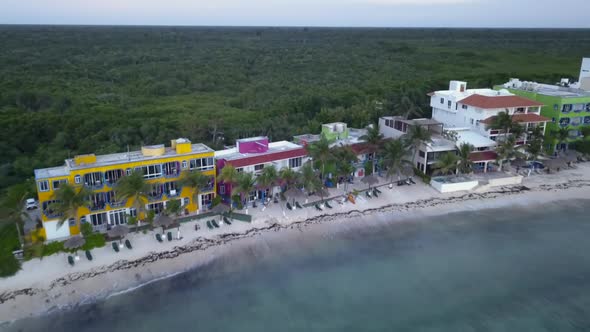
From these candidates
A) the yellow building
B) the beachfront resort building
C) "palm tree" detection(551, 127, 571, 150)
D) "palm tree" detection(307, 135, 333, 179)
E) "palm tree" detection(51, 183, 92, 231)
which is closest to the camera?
"palm tree" detection(51, 183, 92, 231)

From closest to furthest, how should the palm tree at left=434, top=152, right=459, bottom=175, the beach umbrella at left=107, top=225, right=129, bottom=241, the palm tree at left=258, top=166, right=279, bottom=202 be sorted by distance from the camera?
1. the beach umbrella at left=107, top=225, right=129, bottom=241
2. the palm tree at left=258, top=166, right=279, bottom=202
3. the palm tree at left=434, top=152, right=459, bottom=175

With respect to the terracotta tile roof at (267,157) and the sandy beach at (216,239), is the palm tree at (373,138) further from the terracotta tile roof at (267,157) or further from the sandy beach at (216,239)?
the terracotta tile roof at (267,157)

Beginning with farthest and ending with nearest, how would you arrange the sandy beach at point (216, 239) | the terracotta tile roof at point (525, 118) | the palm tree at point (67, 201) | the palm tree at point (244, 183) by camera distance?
the terracotta tile roof at point (525, 118)
the palm tree at point (244, 183)
the palm tree at point (67, 201)
the sandy beach at point (216, 239)

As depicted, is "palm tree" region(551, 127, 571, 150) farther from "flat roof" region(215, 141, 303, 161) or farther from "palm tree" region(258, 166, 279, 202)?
"palm tree" region(258, 166, 279, 202)

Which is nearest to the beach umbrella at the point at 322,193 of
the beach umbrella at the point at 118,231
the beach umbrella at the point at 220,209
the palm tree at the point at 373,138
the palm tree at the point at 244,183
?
the palm tree at the point at 244,183

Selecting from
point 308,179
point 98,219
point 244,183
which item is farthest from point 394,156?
point 98,219

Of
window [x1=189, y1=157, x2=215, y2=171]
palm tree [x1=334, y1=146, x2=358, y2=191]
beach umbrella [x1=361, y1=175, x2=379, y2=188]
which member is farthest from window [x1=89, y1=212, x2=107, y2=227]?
beach umbrella [x1=361, y1=175, x2=379, y2=188]

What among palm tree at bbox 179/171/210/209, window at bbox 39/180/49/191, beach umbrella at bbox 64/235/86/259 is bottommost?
beach umbrella at bbox 64/235/86/259

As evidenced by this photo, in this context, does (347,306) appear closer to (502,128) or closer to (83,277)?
(83,277)

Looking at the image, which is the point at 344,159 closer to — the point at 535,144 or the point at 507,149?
the point at 507,149
